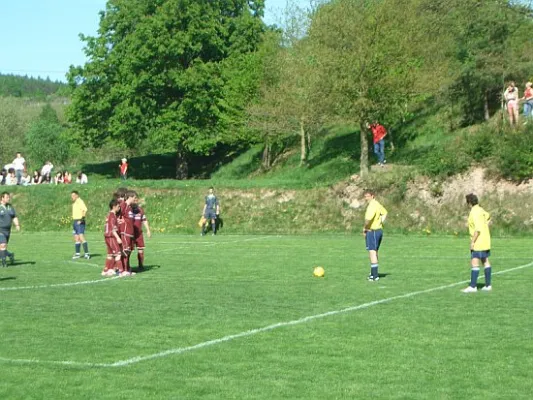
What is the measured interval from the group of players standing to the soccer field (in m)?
0.67

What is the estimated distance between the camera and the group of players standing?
2389 centimetres

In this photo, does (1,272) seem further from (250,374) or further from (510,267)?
(250,374)

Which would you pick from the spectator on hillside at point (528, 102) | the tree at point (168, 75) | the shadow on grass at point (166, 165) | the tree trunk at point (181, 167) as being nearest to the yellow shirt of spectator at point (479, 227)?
the spectator on hillside at point (528, 102)

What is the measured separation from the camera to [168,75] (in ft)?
203

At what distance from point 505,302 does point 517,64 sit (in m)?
29.0

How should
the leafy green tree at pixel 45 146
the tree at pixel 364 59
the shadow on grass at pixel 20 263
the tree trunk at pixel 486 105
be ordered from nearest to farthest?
the shadow on grass at pixel 20 263
the tree at pixel 364 59
the tree trunk at pixel 486 105
the leafy green tree at pixel 45 146

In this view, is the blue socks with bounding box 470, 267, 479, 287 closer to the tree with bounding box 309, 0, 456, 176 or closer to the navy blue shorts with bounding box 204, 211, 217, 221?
the tree with bounding box 309, 0, 456, 176

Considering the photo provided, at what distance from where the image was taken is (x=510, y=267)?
24.6 metres

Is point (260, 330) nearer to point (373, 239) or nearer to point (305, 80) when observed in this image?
point (373, 239)

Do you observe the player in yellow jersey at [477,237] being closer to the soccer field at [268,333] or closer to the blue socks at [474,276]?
the blue socks at [474,276]

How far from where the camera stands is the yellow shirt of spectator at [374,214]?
2139 cm

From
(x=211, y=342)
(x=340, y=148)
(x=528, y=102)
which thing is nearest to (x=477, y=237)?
(x=211, y=342)

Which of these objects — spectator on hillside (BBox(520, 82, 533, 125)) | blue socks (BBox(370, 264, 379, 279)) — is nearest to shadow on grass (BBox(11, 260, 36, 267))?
blue socks (BBox(370, 264, 379, 279))

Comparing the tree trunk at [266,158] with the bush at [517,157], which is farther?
the tree trunk at [266,158]
